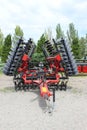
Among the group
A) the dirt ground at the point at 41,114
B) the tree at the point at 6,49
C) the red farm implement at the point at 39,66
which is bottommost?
the dirt ground at the point at 41,114

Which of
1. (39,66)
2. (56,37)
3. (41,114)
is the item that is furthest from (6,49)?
(41,114)

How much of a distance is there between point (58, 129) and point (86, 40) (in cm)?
6384

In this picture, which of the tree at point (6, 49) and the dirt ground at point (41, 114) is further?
the tree at point (6, 49)

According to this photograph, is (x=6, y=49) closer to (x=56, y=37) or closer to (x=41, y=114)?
(x=56, y=37)

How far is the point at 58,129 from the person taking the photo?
8.05 meters

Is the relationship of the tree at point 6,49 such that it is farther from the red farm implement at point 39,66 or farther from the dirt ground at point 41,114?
the dirt ground at point 41,114

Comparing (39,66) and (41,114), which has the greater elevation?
(39,66)

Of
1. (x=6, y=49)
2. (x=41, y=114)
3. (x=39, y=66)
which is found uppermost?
(x=6, y=49)

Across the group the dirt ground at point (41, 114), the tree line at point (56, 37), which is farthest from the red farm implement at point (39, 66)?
the tree line at point (56, 37)

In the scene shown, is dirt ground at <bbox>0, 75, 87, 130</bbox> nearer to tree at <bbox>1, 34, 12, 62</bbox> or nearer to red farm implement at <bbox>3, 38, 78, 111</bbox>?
red farm implement at <bbox>3, 38, 78, 111</bbox>

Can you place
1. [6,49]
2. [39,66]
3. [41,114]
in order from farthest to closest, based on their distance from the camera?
[6,49] < [39,66] < [41,114]

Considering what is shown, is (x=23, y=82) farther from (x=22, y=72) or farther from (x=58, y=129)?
(x=58, y=129)

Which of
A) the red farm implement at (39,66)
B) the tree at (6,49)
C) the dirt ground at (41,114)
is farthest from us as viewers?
the tree at (6,49)

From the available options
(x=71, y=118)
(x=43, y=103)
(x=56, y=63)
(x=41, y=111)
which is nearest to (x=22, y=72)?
(x=56, y=63)
